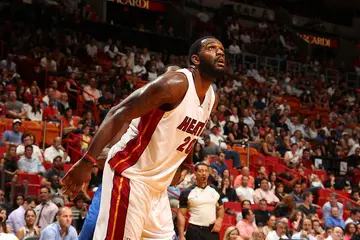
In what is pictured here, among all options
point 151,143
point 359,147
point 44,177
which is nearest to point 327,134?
point 359,147

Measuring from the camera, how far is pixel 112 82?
1623 centimetres

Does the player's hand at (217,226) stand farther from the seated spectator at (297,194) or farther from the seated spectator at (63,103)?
the seated spectator at (63,103)

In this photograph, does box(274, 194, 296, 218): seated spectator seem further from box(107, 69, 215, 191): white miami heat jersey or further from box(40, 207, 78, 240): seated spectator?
box(107, 69, 215, 191): white miami heat jersey

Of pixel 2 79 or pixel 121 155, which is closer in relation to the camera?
pixel 121 155

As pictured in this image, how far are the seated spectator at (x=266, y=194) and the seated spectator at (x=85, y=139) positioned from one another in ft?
11.1

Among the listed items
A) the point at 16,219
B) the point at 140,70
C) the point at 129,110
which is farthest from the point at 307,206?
the point at 129,110

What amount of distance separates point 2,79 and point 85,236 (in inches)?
397

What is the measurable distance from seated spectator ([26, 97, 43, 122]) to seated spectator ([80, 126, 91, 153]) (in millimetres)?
1037

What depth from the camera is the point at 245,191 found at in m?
12.5

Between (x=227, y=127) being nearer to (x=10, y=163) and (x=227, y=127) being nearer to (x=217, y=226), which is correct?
(x=10, y=163)

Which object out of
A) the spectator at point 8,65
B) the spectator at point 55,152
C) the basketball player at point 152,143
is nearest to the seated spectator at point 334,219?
the spectator at point 55,152

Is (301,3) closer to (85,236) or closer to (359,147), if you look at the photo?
(359,147)

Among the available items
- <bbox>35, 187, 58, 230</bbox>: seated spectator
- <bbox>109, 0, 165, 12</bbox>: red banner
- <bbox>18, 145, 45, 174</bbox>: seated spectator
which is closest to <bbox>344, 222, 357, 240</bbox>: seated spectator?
<bbox>35, 187, 58, 230</bbox>: seated spectator

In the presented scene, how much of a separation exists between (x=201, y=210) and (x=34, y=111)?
543 centimetres
